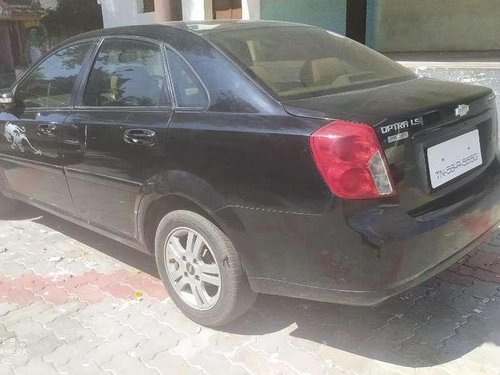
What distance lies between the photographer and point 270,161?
2.39 metres

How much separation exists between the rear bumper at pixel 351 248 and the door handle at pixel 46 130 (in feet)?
5.59

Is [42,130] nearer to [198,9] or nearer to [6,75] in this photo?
[198,9]

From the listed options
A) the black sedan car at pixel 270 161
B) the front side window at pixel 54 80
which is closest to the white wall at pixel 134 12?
the front side window at pixel 54 80

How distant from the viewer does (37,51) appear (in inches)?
865

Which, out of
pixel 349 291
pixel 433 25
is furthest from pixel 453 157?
pixel 433 25

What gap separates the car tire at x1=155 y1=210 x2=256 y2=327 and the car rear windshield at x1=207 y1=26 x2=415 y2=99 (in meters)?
0.79

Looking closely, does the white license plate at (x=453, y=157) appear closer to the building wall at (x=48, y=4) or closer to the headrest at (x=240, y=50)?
the headrest at (x=240, y=50)

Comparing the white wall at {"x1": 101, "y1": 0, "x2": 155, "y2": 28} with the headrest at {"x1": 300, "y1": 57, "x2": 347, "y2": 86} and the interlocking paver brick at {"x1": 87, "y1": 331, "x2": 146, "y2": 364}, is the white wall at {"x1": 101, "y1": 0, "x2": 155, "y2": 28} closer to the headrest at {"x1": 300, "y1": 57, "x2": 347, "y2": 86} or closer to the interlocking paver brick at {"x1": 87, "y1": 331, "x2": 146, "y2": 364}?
the headrest at {"x1": 300, "y1": 57, "x2": 347, "y2": 86}

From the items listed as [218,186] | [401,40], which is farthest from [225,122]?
[401,40]

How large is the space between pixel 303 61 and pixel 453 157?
3.09 feet

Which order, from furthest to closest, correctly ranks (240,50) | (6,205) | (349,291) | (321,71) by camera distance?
(6,205) → (321,71) → (240,50) → (349,291)

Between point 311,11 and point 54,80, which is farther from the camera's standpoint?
point 311,11

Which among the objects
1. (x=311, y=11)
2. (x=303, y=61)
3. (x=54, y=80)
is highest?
(x=311, y=11)

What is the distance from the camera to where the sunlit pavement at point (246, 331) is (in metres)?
2.64
